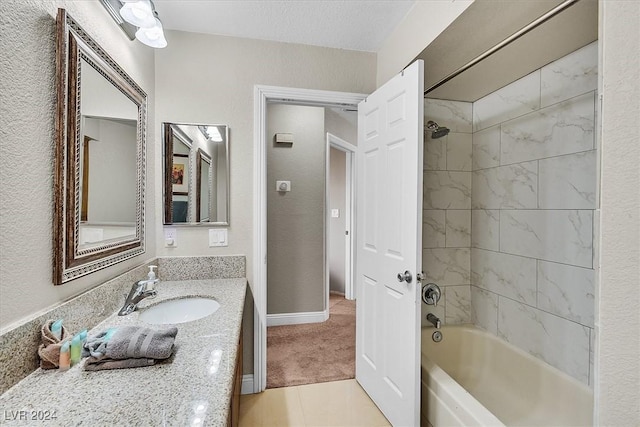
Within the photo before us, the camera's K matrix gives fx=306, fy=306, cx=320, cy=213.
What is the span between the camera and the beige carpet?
2.27 meters

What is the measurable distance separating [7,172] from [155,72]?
136 centimetres

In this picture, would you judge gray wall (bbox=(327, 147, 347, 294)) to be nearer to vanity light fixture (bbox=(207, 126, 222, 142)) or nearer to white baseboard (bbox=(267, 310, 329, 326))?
white baseboard (bbox=(267, 310, 329, 326))

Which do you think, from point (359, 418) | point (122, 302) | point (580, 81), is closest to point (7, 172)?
point (122, 302)

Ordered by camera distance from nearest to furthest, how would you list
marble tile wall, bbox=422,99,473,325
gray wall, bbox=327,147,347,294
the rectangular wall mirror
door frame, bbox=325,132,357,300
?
the rectangular wall mirror < marble tile wall, bbox=422,99,473,325 < door frame, bbox=325,132,357,300 < gray wall, bbox=327,147,347,294

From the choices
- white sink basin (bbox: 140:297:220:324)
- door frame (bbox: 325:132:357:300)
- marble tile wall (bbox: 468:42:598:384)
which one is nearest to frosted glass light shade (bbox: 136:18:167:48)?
white sink basin (bbox: 140:297:220:324)

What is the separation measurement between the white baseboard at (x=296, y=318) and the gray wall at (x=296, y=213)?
5 cm

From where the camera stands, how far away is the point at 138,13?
137 centimetres

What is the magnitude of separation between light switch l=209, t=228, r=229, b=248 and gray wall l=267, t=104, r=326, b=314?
1190mm

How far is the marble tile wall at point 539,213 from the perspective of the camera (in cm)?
157

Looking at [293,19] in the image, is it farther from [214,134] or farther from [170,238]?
[170,238]

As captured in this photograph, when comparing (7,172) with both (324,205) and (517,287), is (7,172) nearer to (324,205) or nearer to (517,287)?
(517,287)

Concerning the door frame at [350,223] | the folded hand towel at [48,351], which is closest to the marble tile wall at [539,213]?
the door frame at [350,223]

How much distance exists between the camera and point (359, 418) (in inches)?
72.0
